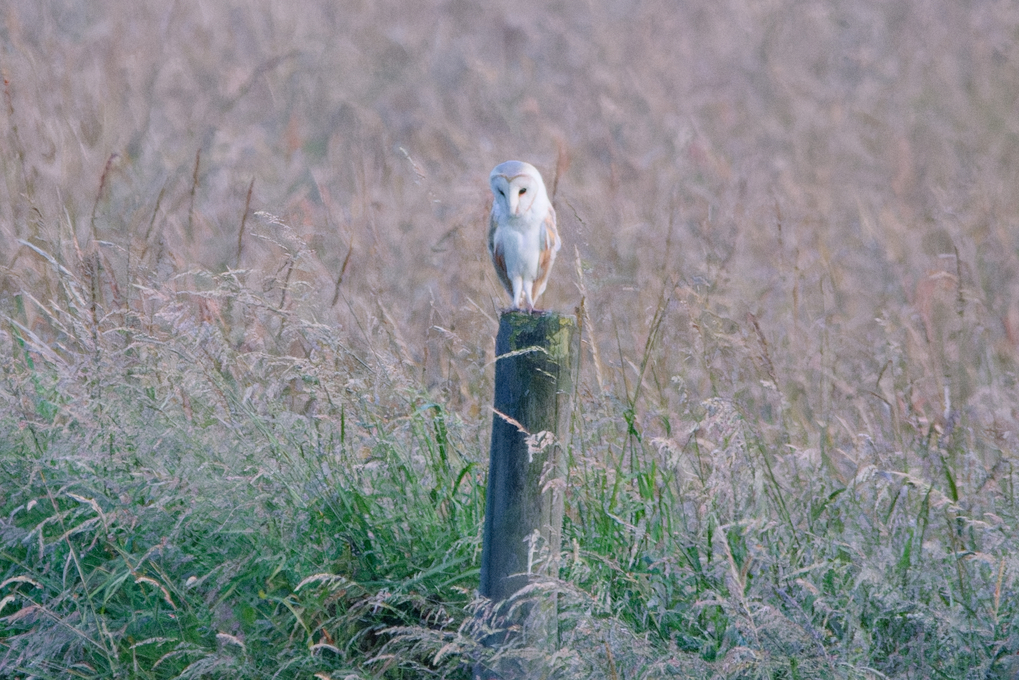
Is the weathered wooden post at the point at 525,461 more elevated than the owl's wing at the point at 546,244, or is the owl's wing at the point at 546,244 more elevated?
the owl's wing at the point at 546,244

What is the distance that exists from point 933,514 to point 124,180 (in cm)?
425

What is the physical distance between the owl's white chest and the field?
0.53ft

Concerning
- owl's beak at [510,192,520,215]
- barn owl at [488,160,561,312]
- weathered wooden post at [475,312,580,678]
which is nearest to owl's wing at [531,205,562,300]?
barn owl at [488,160,561,312]

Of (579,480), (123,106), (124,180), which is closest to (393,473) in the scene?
(579,480)

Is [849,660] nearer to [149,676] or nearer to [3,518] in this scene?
[149,676]

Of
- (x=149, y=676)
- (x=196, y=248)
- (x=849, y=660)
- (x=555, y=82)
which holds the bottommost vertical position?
(x=149, y=676)

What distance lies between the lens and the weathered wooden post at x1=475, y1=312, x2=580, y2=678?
84.1 inches

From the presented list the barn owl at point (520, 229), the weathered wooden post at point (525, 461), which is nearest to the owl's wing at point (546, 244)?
the barn owl at point (520, 229)

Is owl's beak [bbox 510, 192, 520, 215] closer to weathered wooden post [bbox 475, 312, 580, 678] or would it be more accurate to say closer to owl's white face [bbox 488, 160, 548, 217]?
owl's white face [bbox 488, 160, 548, 217]

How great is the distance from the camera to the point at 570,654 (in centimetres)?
194

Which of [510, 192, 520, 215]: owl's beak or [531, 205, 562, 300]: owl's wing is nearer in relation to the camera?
[510, 192, 520, 215]: owl's beak

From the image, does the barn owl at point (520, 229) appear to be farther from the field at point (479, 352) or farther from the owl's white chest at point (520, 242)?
the field at point (479, 352)

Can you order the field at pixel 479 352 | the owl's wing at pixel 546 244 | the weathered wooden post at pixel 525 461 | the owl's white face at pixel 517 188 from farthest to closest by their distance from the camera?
the owl's wing at pixel 546 244, the owl's white face at pixel 517 188, the field at pixel 479 352, the weathered wooden post at pixel 525 461

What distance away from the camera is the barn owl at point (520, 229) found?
280 centimetres
